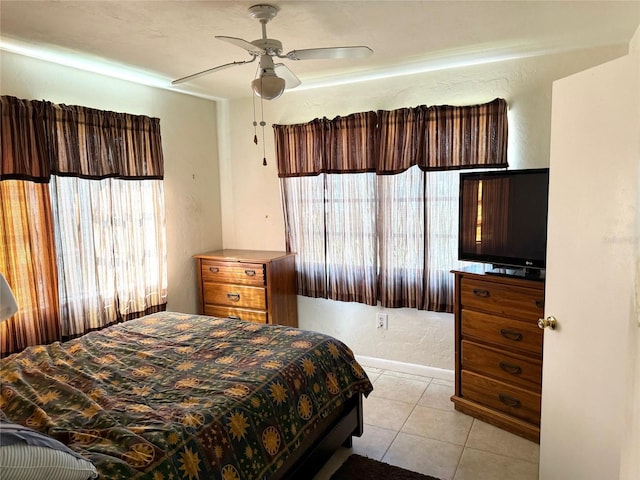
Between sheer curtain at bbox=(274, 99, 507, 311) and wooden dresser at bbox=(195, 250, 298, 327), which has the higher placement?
sheer curtain at bbox=(274, 99, 507, 311)

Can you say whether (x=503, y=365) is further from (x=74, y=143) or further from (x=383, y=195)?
(x=74, y=143)

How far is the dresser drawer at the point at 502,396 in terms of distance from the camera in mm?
2580

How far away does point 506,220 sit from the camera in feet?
8.88

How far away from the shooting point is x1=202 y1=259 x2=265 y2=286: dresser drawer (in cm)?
364

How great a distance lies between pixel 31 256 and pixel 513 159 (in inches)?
131

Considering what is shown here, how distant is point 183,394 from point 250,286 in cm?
191

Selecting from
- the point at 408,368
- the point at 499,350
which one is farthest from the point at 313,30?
the point at 408,368

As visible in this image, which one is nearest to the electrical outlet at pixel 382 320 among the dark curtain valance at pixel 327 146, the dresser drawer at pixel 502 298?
the dresser drawer at pixel 502 298

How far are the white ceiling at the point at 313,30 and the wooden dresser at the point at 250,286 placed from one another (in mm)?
1590

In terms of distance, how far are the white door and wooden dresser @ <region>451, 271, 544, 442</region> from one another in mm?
644

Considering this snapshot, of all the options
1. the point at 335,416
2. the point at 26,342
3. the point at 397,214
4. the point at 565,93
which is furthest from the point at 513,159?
the point at 26,342

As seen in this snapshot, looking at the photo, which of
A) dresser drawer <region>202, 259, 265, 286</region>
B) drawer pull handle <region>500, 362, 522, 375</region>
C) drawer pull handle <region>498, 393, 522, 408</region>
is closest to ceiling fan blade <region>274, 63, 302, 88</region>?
dresser drawer <region>202, 259, 265, 286</region>

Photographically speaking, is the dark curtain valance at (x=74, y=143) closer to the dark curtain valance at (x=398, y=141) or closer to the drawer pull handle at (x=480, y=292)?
the dark curtain valance at (x=398, y=141)

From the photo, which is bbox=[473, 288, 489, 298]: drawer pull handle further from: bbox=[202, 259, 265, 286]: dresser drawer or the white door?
bbox=[202, 259, 265, 286]: dresser drawer
